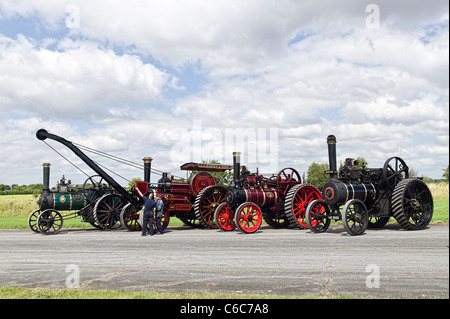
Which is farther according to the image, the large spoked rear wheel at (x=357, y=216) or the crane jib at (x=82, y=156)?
the crane jib at (x=82, y=156)

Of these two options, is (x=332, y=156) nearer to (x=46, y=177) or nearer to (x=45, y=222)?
(x=45, y=222)

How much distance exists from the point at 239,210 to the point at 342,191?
342 cm

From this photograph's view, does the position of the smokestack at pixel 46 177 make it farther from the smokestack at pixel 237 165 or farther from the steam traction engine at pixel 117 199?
the smokestack at pixel 237 165

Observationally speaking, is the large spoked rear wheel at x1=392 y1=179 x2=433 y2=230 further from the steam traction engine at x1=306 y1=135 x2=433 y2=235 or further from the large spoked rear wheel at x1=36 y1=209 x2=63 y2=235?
the large spoked rear wheel at x1=36 y1=209 x2=63 y2=235

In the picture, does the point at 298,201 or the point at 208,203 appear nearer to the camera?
the point at 298,201

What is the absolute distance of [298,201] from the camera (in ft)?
52.6

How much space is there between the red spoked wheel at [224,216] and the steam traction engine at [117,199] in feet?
4.02

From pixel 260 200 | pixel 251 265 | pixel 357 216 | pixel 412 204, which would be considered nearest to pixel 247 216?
pixel 260 200

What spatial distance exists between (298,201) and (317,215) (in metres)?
2.19

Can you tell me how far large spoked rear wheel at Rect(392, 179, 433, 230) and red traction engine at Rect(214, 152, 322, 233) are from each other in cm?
329

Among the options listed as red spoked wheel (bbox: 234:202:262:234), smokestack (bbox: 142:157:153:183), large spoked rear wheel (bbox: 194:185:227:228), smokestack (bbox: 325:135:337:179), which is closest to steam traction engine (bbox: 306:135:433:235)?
smokestack (bbox: 325:135:337:179)

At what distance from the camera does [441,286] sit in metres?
6.23

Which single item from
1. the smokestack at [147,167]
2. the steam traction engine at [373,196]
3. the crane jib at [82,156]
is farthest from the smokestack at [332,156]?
the crane jib at [82,156]

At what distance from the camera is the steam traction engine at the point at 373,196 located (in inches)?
536
